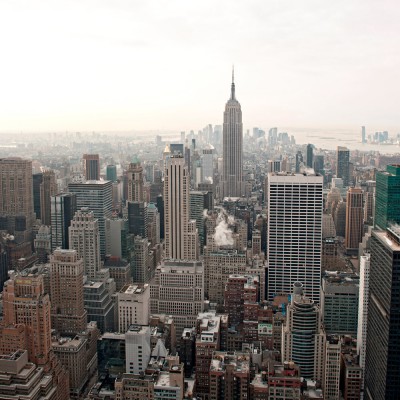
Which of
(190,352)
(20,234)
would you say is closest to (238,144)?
(20,234)

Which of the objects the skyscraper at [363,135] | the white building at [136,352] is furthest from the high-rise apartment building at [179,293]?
the skyscraper at [363,135]

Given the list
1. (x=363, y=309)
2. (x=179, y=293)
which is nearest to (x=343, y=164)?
(x=179, y=293)

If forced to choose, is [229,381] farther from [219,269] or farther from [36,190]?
[36,190]

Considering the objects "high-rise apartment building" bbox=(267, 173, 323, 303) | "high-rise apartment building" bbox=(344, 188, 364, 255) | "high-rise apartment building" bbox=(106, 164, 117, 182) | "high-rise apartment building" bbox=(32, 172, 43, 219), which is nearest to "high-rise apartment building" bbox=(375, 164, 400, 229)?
"high-rise apartment building" bbox=(267, 173, 323, 303)

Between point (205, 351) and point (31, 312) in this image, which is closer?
point (31, 312)

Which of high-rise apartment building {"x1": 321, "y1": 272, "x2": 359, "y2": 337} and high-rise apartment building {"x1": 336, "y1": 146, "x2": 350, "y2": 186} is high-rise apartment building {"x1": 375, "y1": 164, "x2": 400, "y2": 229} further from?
high-rise apartment building {"x1": 336, "y1": 146, "x2": 350, "y2": 186}

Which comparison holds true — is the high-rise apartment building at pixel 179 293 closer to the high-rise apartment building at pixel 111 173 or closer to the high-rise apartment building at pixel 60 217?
the high-rise apartment building at pixel 60 217

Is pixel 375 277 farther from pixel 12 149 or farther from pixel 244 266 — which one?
pixel 12 149
